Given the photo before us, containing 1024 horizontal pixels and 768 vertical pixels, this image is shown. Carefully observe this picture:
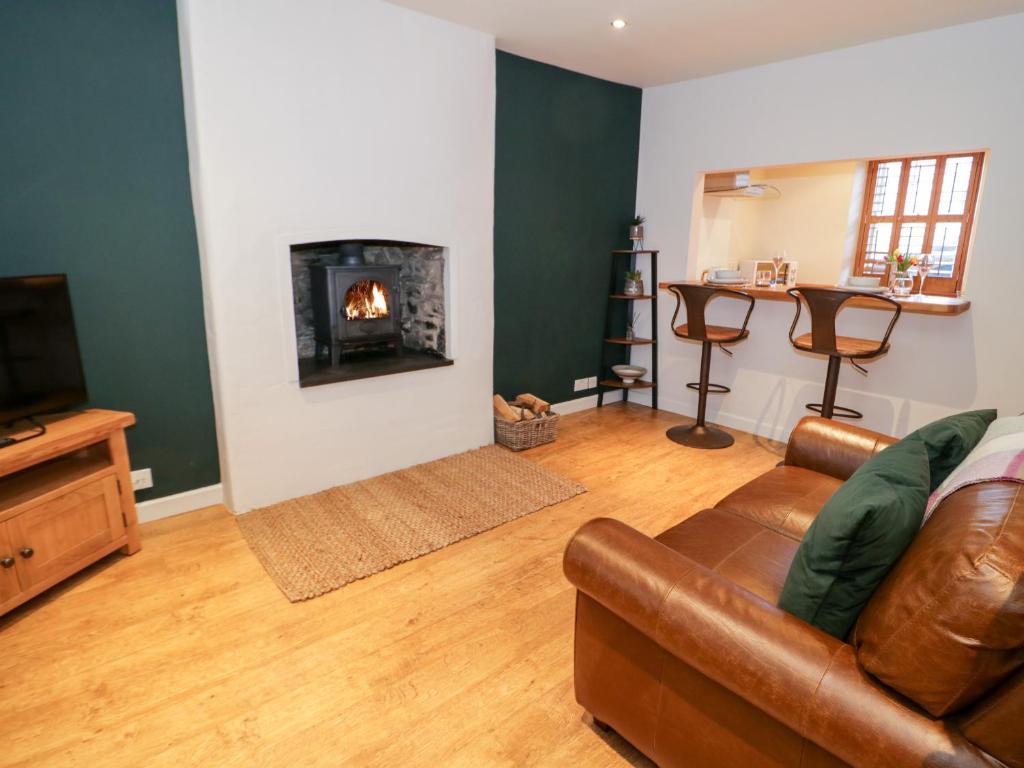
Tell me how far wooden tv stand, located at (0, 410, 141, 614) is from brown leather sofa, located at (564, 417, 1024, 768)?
6.57 feet

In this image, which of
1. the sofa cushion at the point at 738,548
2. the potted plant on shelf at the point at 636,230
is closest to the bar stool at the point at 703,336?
the potted plant on shelf at the point at 636,230

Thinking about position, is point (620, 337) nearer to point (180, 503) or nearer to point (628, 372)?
point (628, 372)

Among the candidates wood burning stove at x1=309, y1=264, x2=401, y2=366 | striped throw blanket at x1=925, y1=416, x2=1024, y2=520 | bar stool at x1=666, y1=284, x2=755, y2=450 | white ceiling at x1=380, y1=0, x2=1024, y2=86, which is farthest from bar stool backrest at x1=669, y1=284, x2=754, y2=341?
striped throw blanket at x1=925, y1=416, x2=1024, y2=520

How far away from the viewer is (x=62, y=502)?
229 cm

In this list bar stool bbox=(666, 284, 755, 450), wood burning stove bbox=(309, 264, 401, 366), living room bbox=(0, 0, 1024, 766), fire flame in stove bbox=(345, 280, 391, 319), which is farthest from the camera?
bar stool bbox=(666, 284, 755, 450)

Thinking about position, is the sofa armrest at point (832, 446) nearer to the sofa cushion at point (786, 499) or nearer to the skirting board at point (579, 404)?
the sofa cushion at point (786, 499)

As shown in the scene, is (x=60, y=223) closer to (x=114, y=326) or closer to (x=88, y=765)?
(x=114, y=326)

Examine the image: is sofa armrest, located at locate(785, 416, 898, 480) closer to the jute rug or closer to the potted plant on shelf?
the jute rug

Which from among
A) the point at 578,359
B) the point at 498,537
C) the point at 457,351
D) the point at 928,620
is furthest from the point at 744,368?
the point at 928,620

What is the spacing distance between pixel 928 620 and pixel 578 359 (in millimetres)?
3736

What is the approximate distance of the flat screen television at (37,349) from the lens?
2.21m

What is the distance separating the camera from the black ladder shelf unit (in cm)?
468

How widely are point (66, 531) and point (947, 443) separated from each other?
306 centimetres

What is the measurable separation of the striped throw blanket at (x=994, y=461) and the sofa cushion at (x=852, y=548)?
82 mm
